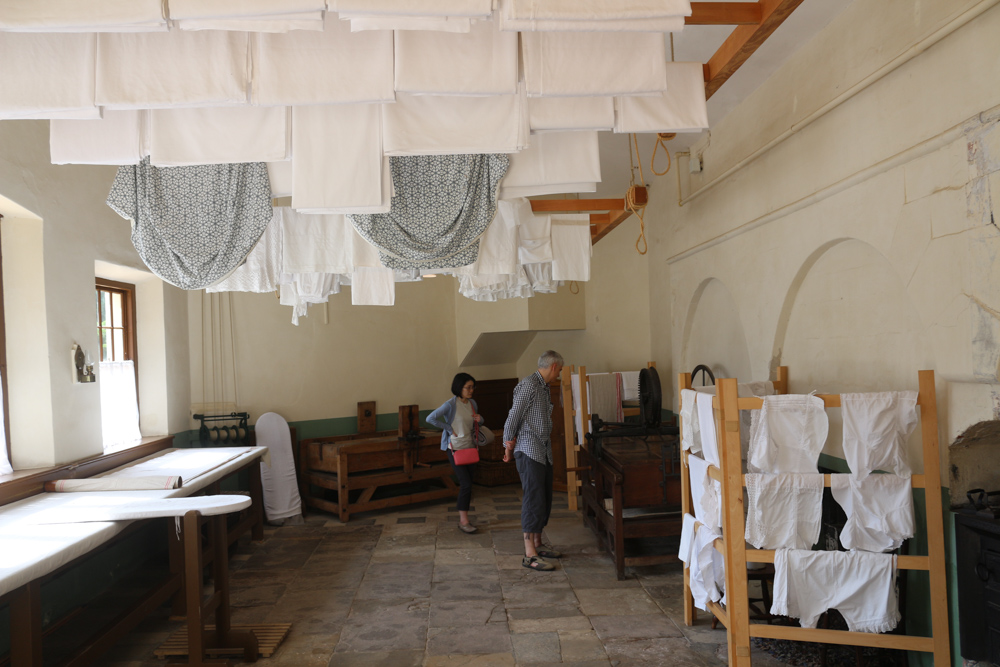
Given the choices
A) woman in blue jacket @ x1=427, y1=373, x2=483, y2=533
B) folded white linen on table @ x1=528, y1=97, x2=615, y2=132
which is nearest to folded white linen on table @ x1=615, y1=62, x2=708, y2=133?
folded white linen on table @ x1=528, y1=97, x2=615, y2=132

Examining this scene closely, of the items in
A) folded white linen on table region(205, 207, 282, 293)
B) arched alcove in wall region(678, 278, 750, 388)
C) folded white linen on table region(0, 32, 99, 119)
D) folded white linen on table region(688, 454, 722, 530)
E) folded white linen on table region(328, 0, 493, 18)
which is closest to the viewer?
folded white linen on table region(328, 0, 493, 18)

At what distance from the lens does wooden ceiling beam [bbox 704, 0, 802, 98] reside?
2.48m

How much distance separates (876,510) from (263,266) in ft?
12.6

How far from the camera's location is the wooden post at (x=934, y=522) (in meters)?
2.91

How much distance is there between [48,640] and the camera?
425 cm

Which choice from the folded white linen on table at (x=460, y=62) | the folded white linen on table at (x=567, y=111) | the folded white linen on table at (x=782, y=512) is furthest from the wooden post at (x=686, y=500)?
the folded white linen on table at (x=460, y=62)

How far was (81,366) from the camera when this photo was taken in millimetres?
4875

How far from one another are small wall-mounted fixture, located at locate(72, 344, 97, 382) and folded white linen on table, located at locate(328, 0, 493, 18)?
392 cm

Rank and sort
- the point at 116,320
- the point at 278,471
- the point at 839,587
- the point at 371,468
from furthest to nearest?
the point at 371,468
the point at 278,471
the point at 116,320
the point at 839,587

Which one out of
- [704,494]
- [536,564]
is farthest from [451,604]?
[704,494]

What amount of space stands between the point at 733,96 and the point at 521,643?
3848 millimetres

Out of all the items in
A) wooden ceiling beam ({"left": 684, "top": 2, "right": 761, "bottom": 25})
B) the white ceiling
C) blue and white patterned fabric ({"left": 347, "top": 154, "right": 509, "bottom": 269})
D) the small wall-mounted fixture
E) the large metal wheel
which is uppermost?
the white ceiling

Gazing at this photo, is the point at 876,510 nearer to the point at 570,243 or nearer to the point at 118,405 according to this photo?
the point at 570,243

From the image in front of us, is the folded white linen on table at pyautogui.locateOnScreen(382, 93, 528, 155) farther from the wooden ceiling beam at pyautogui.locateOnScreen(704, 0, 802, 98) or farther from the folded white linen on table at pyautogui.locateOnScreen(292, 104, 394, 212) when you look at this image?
the wooden ceiling beam at pyautogui.locateOnScreen(704, 0, 802, 98)
